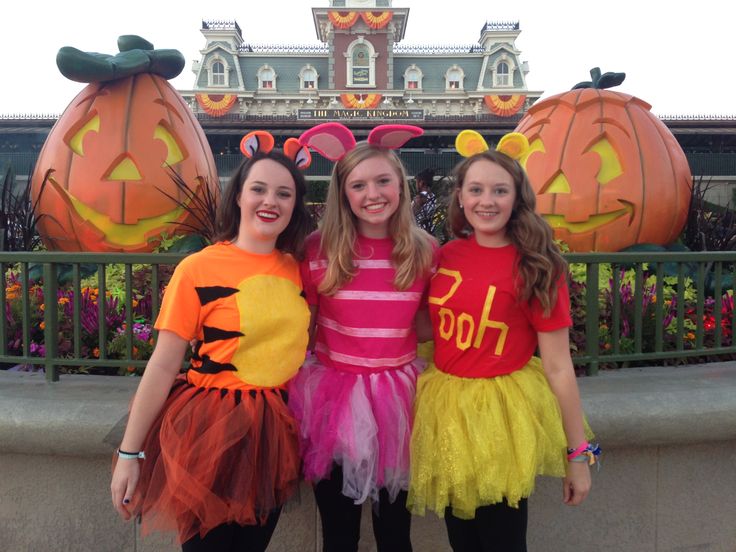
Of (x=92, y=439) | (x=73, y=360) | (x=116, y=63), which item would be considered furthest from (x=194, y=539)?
(x=116, y=63)

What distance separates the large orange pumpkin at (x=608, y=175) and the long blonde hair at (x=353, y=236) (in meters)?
2.76

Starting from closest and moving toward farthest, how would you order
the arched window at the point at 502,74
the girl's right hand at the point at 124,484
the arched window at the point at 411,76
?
the girl's right hand at the point at 124,484 → the arched window at the point at 502,74 → the arched window at the point at 411,76

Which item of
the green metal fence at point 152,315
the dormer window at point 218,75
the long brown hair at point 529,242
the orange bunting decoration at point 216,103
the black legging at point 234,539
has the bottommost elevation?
the black legging at point 234,539

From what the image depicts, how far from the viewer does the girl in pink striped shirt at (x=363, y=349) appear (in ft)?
4.91

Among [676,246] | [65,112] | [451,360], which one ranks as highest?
[65,112]

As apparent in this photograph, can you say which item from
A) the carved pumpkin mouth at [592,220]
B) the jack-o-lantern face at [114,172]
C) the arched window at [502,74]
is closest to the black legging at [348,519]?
the jack-o-lantern face at [114,172]

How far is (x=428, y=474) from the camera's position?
4.84 ft

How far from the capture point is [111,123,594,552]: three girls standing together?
1.40m

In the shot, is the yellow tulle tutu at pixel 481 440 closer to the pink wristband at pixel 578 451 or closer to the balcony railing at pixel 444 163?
the pink wristband at pixel 578 451

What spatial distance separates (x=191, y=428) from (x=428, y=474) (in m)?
0.67

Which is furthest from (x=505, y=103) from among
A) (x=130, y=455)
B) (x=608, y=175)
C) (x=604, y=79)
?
(x=130, y=455)

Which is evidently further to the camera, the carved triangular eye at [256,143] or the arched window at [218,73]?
the arched window at [218,73]

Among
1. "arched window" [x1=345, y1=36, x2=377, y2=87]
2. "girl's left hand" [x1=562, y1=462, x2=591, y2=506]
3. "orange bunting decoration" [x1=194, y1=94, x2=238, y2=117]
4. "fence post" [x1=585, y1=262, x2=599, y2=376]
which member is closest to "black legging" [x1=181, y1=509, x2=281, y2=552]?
"girl's left hand" [x1=562, y1=462, x2=591, y2=506]

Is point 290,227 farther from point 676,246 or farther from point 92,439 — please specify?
point 676,246
